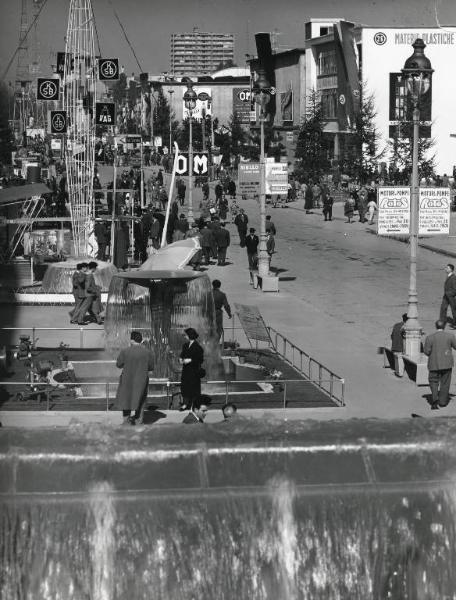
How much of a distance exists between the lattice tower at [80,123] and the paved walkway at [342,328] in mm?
3652

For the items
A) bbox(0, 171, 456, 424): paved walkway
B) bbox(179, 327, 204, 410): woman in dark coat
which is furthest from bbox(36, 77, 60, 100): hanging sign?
bbox(179, 327, 204, 410): woman in dark coat

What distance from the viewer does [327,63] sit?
83500 millimetres

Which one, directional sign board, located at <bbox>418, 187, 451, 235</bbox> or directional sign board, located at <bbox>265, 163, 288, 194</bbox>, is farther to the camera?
directional sign board, located at <bbox>265, 163, 288, 194</bbox>

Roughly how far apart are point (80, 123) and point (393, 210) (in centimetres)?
1313

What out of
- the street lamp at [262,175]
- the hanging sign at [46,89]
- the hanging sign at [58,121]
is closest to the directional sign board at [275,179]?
the street lamp at [262,175]

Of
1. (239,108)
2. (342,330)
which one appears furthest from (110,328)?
(239,108)

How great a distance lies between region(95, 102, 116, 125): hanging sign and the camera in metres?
32.4

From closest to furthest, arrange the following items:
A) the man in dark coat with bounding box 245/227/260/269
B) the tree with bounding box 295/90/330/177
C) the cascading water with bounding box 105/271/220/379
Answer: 1. the cascading water with bounding box 105/271/220/379
2. the man in dark coat with bounding box 245/227/260/269
3. the tree with bounding box 295/90/330/177

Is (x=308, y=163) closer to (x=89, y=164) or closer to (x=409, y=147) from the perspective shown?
(x=409, y=147)

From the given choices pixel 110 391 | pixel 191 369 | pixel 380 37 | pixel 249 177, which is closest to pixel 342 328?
pixel 110 391

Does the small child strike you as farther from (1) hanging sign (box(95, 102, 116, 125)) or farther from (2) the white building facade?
(2) the white building facade

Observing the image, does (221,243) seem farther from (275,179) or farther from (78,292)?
(78,292)

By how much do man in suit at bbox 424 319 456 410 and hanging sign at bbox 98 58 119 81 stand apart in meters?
16.9

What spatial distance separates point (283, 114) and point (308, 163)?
3092 centimetres
